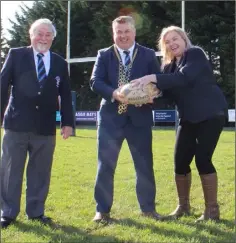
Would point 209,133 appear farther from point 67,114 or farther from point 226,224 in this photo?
point 67,114

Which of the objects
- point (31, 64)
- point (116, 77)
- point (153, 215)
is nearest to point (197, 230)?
point (153, 215)

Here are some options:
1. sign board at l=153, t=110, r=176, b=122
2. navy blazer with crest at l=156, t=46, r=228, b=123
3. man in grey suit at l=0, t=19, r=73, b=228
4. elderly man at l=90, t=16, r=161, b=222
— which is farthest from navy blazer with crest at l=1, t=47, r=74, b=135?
sign board at l=153, t=110, r=176, b=122

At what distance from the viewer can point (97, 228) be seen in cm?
421

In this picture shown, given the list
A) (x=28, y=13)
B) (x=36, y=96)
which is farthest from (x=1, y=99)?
(x=28, y=13)

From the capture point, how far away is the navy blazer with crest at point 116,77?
15.1 feet

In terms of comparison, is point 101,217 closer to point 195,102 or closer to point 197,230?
point 197,230

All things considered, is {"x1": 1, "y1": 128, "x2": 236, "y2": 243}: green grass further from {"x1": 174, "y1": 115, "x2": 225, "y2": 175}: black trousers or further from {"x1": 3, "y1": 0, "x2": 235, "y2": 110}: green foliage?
{"x1": 3, "y1": 0, "x2": 235, "y2": 110}: green foliage

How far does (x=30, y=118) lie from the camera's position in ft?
14.3

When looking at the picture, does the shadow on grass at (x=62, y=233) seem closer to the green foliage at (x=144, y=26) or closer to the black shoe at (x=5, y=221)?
the black shoe at (x=5, y=221)

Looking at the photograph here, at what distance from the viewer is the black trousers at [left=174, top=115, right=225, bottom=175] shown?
4517mm

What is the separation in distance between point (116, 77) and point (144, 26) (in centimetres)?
2517

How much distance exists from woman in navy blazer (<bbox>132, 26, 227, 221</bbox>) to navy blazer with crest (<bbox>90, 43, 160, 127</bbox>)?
213 mm

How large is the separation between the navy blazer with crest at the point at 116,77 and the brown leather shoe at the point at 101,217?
2.90 ft

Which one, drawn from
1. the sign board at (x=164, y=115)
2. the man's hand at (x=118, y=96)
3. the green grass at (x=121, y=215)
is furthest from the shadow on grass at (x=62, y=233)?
the sign board at (x=164, y=115)
